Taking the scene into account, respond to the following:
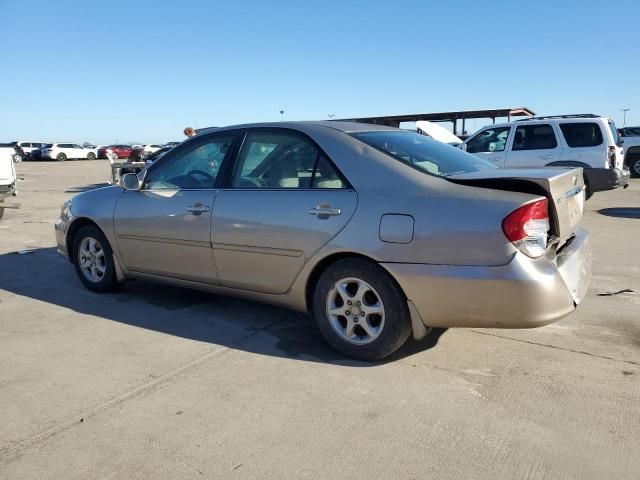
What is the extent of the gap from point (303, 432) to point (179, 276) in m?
2.17

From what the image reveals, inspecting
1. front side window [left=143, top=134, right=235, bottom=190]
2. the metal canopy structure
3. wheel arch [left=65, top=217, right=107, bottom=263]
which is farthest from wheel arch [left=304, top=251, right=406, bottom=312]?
the metal canopy structure

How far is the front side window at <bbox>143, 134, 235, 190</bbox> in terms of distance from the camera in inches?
169

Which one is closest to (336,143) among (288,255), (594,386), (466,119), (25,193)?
(288,255)

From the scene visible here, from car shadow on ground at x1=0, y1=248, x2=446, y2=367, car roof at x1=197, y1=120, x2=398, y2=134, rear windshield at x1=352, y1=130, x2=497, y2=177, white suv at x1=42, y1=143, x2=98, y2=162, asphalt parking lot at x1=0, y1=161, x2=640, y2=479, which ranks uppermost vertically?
white suv at x1=42, y1=143, x2=98, y2=162

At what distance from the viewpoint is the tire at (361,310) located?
10.9 feet

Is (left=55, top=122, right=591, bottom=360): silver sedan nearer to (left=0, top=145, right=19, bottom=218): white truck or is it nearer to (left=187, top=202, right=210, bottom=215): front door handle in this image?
(left=187, top=202, right=210, bottom=215): front door handle

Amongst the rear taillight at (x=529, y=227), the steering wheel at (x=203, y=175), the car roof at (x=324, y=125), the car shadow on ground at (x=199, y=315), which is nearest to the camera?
the rear taillight at (x=529, y=227)

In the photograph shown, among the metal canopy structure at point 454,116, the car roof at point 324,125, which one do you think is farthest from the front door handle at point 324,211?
the metal canopy structure at point 454,116

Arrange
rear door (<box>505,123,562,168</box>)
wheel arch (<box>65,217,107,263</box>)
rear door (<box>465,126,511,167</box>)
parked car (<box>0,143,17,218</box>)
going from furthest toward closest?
rear door (<box>465,126,511,167</box>)
parked car (<box>0,143,17,218</box>)
rear door (<box>505,123,562,168</box>)
wheel arch (<box>65,217,107,263</box>)

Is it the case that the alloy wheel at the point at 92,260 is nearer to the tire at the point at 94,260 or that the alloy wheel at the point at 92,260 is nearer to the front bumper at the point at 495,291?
the tire at the point at 94,260

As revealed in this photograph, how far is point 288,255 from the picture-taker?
12.1ft

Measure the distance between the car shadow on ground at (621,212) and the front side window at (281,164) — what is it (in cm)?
797

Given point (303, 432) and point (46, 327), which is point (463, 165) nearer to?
point (303, 432)

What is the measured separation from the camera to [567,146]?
409 inches
